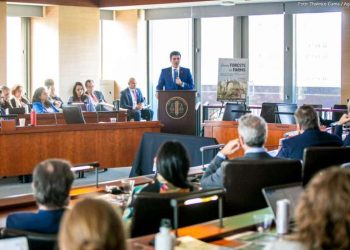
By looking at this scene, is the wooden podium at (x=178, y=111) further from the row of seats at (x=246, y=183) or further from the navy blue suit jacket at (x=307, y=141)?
the row of seats at (x=246, y=183)

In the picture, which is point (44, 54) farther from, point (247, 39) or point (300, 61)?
point (300, 61)

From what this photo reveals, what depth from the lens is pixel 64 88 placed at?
14.5 meters

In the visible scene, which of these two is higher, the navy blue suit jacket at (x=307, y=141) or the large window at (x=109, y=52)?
the large window at (x=109, y=52)

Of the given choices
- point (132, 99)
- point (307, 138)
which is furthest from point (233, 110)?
point (307, 138)

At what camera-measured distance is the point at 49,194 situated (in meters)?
3.06

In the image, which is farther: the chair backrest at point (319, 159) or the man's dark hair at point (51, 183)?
the chair backrest at point (319, 159)

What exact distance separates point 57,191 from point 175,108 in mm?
6784

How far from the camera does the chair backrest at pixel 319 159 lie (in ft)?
14.2

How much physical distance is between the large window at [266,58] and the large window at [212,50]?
2.17 ft

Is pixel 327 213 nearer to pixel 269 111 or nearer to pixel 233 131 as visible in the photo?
pixel 233 131

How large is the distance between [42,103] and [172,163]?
810 centimetres

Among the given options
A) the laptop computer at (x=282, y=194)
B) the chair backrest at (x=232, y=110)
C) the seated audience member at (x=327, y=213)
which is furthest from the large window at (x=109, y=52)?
the seated audience member at (x=327, y=213)

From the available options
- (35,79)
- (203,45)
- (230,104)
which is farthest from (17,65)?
(230,104)

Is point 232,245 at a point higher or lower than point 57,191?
lower
